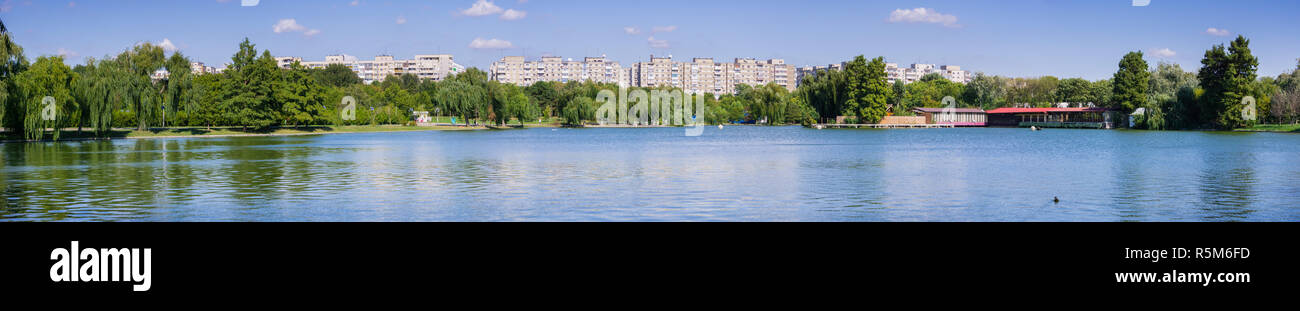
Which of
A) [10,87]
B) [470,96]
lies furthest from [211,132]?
[470,96]

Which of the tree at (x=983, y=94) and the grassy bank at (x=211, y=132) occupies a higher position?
the tree at (x=983, y=94)

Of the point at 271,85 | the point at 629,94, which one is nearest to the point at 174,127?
the point at 271,85

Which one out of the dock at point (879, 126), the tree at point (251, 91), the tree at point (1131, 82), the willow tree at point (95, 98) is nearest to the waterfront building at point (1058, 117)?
the tree at point (1131, 82)

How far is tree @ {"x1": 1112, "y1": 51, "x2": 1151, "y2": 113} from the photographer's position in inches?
3644

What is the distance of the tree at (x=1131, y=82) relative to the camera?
92.6 metres

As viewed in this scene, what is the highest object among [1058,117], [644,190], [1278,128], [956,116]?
[956,116]

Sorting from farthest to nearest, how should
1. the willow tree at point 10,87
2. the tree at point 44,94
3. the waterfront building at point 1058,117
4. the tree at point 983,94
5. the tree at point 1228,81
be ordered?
the tree at point 983,94 → the waterfront building at point 1058,117 → the tree at point 1228,81 → the tree at point 44,94 → the willow tree at point 10,87

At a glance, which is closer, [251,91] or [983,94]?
[251,91]

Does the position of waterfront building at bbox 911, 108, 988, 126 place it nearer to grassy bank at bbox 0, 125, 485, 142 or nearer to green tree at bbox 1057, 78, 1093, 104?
green tree at bbox 1057, 78, 1093, 104

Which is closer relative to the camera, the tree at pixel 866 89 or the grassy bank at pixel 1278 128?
the grassy bank at pixel 1278 128

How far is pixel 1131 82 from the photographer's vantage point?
93.6 meters

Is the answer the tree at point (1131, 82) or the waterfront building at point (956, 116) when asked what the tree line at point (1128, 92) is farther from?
the waterfront building at point (956, 116)

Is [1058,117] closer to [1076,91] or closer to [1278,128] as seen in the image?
[1076,91]

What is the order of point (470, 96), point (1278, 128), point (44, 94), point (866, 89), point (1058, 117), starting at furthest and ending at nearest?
point (1058, 117) → point (866, 89) → point (470, 96) → point (1278, 128) → point (44, 94)
